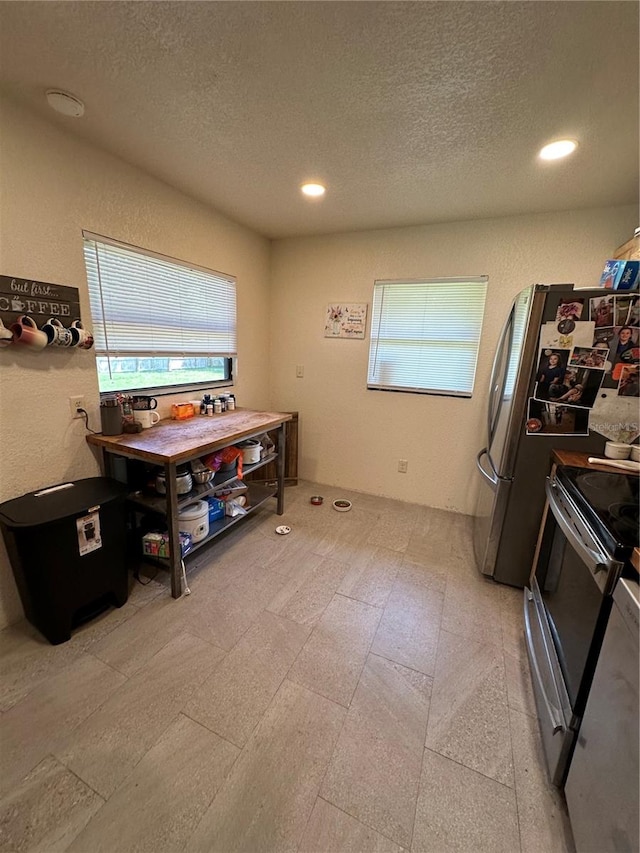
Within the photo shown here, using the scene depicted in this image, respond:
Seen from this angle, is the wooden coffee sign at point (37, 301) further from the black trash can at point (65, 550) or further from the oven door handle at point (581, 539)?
the oven door handle at point (581, 539)

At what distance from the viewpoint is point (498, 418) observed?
208 centimetres

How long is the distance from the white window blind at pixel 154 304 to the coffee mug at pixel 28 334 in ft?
1.15

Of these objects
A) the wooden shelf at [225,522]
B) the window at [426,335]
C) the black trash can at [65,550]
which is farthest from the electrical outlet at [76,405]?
the window at [426,335]

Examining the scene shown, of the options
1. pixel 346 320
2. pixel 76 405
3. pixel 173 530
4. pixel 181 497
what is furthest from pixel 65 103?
pixel 346 320

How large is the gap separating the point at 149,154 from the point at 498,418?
2.54 metres

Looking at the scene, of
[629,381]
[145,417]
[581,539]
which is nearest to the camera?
[581,539]

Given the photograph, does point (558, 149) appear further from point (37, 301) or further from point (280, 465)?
point (37, 301)

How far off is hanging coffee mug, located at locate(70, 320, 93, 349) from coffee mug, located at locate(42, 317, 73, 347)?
0.08 ft

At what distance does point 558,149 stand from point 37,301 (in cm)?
263

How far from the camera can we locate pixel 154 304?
222 centimetres

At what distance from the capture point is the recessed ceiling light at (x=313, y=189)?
2088mm

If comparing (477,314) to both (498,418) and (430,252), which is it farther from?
(498,418)

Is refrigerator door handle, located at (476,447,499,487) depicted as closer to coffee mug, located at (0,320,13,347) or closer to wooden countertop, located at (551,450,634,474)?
wooden countertop, located at (551,450,634,474)

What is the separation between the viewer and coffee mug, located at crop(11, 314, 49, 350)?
1485 millimetres
